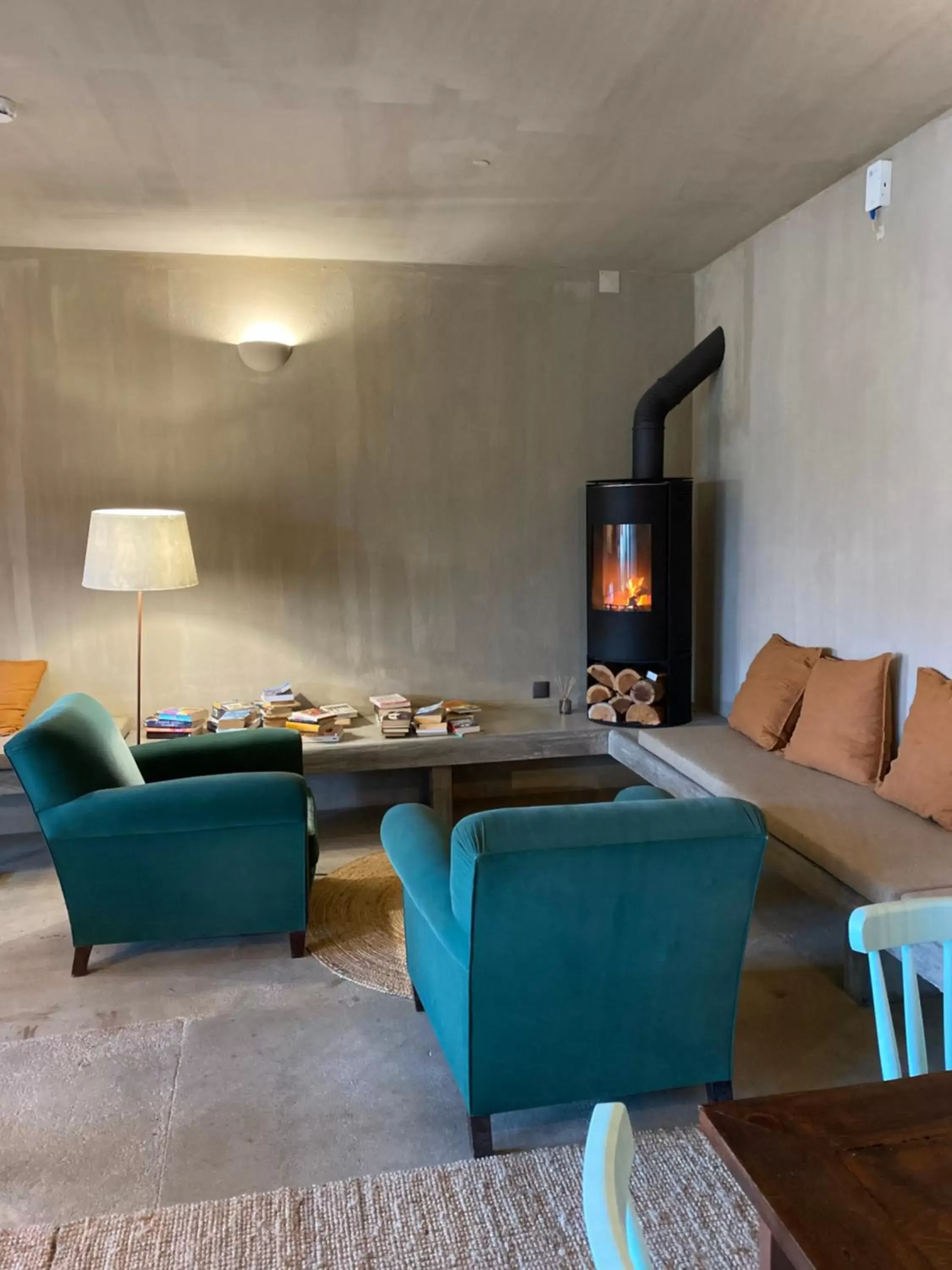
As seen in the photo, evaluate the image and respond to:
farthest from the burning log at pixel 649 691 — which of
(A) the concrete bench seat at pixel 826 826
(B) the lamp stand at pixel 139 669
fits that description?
(B) the lamp stand at pixel 139 669

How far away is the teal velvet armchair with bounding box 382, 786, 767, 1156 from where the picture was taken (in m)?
1.93

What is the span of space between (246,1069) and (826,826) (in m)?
1.77

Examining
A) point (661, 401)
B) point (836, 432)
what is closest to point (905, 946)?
point (836, 432)

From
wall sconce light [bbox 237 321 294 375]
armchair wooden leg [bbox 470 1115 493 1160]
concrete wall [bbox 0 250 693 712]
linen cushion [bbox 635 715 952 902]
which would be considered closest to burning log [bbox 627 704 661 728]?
linen cushion [bbox 635 715 952 902]

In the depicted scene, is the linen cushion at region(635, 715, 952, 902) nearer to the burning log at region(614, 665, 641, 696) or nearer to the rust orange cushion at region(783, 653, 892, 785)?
the rust orange cushion at region(783, 653, 892, 785)

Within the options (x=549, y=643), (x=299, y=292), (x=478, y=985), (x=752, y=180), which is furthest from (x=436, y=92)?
(x=549, y=643)

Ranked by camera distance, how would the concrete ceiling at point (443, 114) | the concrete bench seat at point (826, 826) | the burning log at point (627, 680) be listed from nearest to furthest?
1. the concrete ceiling at point (443, 114)
2. the concrete bench seat at point (826, 826)
3. the burning log at point (627, 680)

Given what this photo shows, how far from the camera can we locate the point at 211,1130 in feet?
7.35

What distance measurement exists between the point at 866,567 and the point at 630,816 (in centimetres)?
194

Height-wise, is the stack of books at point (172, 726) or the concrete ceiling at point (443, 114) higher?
the concrete ceiling at point (443, 114)

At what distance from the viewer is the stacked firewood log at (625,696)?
4.30 metres

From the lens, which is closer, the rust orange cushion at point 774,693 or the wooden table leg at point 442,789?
the rust orange cushion at point 774,693

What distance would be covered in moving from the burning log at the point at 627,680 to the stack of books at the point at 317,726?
129cm

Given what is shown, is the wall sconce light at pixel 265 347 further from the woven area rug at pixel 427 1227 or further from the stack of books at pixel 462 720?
the woven area rug at pixel 427 1227
